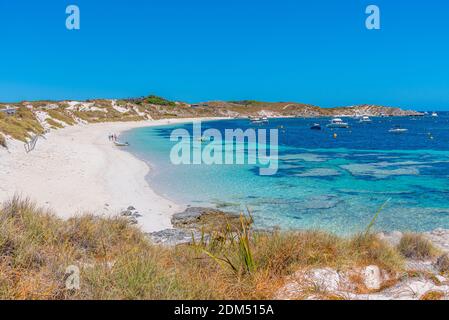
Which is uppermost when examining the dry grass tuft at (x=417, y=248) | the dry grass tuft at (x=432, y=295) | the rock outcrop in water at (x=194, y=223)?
the dry grass tuft at (x=432, y=295)

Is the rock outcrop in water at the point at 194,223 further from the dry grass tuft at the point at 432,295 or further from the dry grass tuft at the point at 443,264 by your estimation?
the dry grass tuft at the point at 432,295

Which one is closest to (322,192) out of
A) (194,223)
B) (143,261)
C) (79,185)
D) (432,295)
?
(194,223)

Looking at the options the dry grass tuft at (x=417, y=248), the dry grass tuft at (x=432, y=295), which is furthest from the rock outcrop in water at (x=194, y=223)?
the dry grass tuft at (x=432, y=295)

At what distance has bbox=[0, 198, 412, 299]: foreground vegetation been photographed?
3758mm

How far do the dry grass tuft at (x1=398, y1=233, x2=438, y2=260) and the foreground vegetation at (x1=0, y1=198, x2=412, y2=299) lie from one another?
Answer: 2.40 metres

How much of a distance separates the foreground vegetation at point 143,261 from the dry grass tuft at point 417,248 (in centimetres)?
240

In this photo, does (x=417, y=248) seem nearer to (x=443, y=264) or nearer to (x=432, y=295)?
(x=443, y=264)

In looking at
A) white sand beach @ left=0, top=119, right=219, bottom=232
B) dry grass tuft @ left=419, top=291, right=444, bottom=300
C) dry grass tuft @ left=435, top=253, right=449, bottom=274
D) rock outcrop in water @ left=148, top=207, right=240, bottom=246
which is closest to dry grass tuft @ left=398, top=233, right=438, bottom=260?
dry grass tuft @ left=435, top=253, right=449, bottom=274

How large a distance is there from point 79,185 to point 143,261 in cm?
1252

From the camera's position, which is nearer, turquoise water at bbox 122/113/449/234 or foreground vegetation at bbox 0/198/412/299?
foreground vegetation at bbox 0/198/412/299

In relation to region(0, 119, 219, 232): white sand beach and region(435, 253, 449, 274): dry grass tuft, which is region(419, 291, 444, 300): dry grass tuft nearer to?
region(435, 253, 449, 274): dry grass tuft

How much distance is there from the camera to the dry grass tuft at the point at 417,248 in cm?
762

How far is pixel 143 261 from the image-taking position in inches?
162

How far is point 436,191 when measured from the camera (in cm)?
1739
